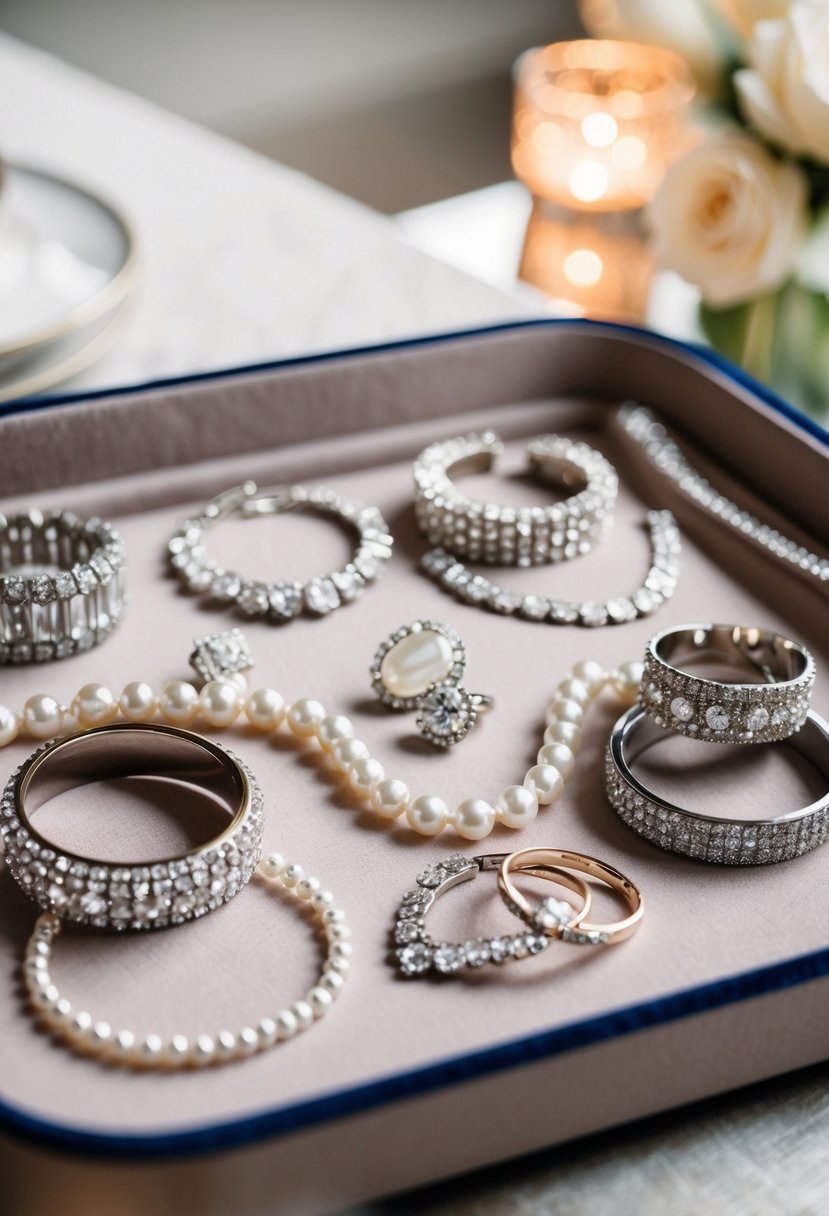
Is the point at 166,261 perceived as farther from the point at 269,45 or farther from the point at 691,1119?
the point at 269,45

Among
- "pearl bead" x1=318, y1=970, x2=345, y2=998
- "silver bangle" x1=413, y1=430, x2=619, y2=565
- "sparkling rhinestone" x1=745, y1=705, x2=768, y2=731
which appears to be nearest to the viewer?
"pearl bead" x1=318, y1=970, x2=345, y2=998

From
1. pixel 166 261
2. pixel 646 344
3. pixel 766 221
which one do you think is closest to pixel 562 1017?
pixel 646 344

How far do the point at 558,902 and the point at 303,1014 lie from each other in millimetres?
130

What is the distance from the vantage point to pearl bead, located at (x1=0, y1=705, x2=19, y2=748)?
74cm

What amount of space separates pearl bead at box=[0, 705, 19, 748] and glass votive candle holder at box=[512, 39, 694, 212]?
1223mm

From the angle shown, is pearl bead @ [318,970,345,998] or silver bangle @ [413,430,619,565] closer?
pearl bead @ [318,970,345,998]

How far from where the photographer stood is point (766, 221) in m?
1.14

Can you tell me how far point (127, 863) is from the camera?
1.99ft

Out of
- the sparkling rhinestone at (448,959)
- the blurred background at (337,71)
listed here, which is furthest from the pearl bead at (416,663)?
the blurred background at (337,71)

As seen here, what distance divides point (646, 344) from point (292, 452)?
284 mm

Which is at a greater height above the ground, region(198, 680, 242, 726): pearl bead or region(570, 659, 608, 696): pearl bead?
region(570, 659, 608, 696): pearl bead

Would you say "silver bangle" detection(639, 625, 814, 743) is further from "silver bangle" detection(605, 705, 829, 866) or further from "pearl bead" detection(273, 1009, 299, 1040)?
"pearl bead" detection(273, 1009, 299, 1040)

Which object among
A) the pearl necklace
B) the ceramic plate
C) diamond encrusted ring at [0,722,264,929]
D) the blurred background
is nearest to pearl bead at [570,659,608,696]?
the pearl necklace

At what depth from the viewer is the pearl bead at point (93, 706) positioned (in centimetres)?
76
